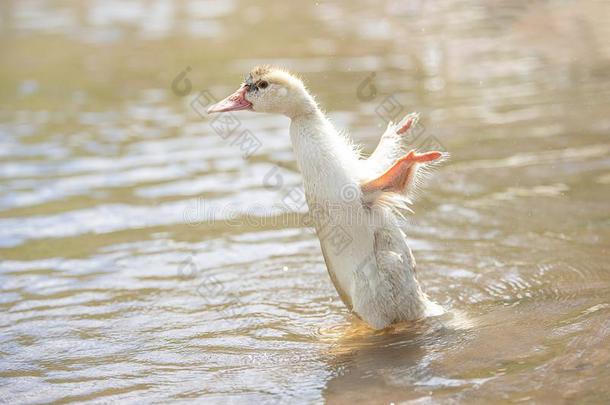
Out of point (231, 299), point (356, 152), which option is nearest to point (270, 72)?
point (356, 152)

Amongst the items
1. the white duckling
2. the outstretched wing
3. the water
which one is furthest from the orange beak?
the water

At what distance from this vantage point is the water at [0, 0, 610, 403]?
19.2 feet

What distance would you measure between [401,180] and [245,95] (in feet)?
4.36

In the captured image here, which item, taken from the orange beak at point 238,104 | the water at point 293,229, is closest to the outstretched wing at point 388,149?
the orange beak at point 238,104

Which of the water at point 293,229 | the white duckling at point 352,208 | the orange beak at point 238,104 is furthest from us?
the orange beak at point 238,104

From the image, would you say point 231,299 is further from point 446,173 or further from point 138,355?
point 446,173

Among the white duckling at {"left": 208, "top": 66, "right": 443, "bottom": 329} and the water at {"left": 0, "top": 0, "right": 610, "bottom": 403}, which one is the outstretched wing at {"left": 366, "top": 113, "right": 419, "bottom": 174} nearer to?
the white duckling at {"left": 208, "top": 66, "right": 443, "bottom": 329}

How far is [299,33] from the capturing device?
62.9ft

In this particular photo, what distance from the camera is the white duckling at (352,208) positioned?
627 centimetres

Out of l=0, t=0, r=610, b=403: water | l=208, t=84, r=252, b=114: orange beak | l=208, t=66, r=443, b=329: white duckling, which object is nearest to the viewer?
l=0, t=0, r=610, b=403: water

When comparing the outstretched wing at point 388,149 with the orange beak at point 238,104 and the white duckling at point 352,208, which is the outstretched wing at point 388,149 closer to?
the white duckling at point 352,208

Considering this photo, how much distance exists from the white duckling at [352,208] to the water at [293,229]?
0.25 m

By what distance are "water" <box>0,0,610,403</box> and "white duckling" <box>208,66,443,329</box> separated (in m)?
0.25

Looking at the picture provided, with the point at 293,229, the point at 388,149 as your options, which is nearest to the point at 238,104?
the point at 388,149
